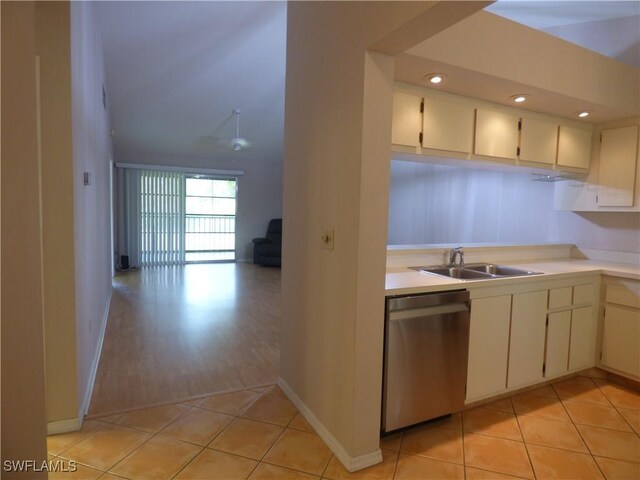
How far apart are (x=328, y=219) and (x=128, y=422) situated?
1.63 metres

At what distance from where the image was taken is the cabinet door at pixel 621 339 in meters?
2.75

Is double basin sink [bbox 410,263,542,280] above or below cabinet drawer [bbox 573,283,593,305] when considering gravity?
above

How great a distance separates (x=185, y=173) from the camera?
27.2 feet

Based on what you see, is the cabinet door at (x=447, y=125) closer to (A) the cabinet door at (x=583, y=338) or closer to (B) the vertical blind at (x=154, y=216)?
(A) the cabinet door at (x=583, y=338)

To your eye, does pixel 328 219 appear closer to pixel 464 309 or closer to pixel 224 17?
pixel 464 309

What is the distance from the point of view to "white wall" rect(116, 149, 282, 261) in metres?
8.76

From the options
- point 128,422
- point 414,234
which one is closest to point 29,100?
point 128,422

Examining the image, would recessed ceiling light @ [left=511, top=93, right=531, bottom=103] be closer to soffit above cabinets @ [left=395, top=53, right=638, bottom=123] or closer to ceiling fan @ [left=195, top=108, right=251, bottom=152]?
soffit above cabinets @ [left=395, top=53, right=638, bottom=123]

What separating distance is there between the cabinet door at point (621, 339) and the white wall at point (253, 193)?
7060 mm

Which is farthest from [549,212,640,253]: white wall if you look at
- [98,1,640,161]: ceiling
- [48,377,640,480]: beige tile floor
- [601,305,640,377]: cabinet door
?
[48,377,640,480]: beige tile floor

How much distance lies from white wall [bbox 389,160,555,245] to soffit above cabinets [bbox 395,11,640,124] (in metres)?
1.10

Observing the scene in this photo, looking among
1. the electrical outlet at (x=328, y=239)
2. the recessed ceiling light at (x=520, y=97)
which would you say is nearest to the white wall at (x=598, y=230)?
the recessed ceiling light at (x=520, y=97)

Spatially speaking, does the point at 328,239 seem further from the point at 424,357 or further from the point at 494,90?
the point at 494,90

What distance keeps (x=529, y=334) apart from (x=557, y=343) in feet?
1.21
